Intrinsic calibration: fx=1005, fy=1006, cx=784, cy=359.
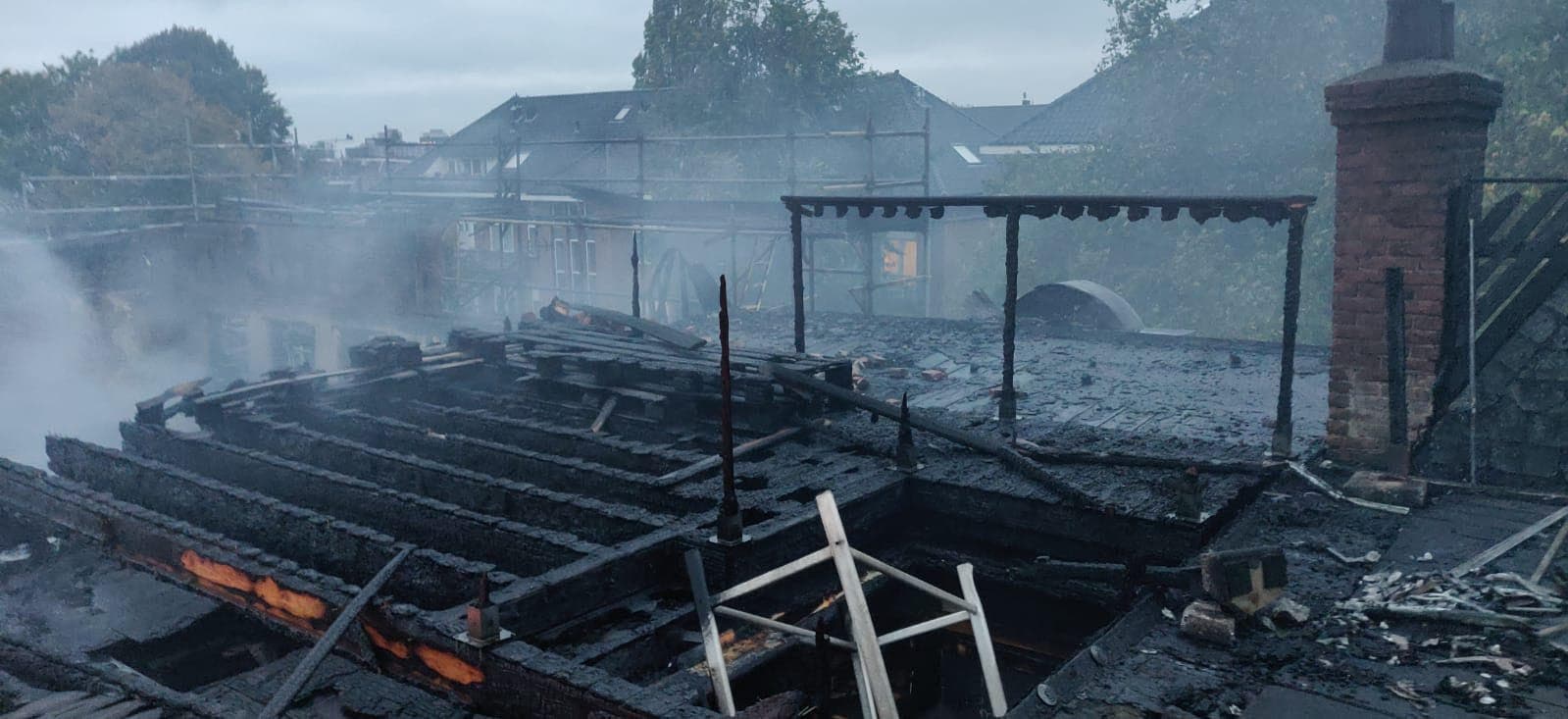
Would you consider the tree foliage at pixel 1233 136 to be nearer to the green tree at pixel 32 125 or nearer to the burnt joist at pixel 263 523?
the burnt joist at pixel 263 523

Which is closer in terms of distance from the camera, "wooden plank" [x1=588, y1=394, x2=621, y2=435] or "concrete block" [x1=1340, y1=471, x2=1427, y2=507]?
"concrete block" [x1=1340, y1=471, x2=1427, y2=507]

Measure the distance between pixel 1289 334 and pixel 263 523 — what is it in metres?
8.52

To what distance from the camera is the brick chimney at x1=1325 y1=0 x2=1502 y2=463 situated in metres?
7.14

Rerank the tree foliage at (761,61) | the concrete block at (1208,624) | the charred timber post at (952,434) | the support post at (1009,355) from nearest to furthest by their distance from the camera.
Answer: the concrete block at (1208,624) < the charred timber post at (952,434) < the support post at (1009,355) < the tree foliage at (761,61)

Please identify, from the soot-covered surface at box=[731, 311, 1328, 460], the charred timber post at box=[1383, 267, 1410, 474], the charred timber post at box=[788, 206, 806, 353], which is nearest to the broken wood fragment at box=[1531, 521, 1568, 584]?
the charred timber post at box=[1383, 267, 1410, 474]

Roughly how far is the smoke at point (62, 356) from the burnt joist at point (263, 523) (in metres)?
15.3

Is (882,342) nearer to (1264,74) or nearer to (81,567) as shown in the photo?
(81,567)

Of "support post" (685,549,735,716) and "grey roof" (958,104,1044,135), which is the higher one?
"grey roof" (958,104,1044,135)

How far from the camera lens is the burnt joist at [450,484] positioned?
25.0ft

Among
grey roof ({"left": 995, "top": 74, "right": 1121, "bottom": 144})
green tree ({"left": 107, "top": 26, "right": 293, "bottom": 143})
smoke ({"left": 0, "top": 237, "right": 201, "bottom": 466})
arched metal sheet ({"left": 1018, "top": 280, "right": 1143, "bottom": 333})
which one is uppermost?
green tree ({"left": 107, "top": 26, "right": 293, "bottom": 143})

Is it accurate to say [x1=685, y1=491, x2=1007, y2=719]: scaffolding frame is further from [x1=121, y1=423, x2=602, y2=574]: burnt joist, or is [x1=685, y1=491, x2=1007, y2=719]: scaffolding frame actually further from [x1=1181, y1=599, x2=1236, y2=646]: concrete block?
[x1=121, y1=423, x2=602, y2=574]: burnt joist

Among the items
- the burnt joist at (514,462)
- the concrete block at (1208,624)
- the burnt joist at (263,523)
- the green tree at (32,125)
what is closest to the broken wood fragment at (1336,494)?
the concrete block at (1208,624)

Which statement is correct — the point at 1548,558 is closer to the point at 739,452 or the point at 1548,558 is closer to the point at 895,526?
the point at 895,526

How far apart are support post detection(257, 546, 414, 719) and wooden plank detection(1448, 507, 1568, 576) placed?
629cm
